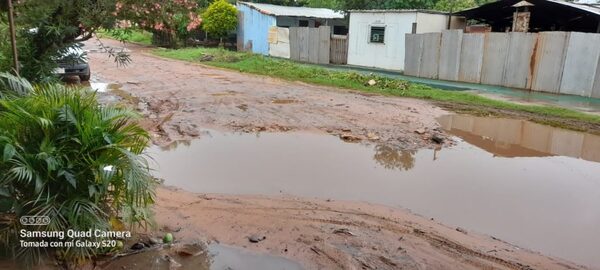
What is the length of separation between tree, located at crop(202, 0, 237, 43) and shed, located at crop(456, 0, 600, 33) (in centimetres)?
1347

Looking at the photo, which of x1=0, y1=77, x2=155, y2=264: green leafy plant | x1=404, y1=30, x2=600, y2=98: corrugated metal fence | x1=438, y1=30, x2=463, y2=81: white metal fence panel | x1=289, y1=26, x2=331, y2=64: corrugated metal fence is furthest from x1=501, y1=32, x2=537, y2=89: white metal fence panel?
x1=0, y1=77, x2=155, y2=264: green leafy plant

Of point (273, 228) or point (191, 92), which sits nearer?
point (273, 228)

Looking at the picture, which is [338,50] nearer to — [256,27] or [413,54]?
[413,54]

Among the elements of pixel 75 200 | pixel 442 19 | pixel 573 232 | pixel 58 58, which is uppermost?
pixel 442 19

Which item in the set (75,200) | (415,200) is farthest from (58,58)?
(415,200)

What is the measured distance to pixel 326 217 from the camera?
203 inches

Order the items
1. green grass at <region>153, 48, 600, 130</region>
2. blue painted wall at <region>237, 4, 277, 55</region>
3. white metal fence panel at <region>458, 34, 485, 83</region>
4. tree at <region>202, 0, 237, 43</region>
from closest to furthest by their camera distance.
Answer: green grass at <region>153, 48, 600, 130</region> → white metal fence panel at <region>458, 34, 485, 83</region> → blue painted wall at <region>237, 4, 277, 55</region> → tree at <region>202, 0, 237, 43</region>

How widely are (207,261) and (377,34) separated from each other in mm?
17365

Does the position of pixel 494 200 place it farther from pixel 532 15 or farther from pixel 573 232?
pixel 532 15

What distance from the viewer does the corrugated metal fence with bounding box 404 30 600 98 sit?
13281 mm

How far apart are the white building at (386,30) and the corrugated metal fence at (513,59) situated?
1.05 m

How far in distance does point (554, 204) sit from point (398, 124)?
13.6ft

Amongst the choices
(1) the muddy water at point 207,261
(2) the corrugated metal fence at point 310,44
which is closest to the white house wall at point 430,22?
(2) the corrugated metal fence at point 310,44

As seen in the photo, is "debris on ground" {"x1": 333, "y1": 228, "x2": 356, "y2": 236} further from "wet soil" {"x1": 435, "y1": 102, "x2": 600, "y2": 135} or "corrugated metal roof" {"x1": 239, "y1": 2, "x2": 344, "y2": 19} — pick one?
"corrugated metal roof" {"x1": 239, "y1": 2, "x2": 344, "y2": 19}
